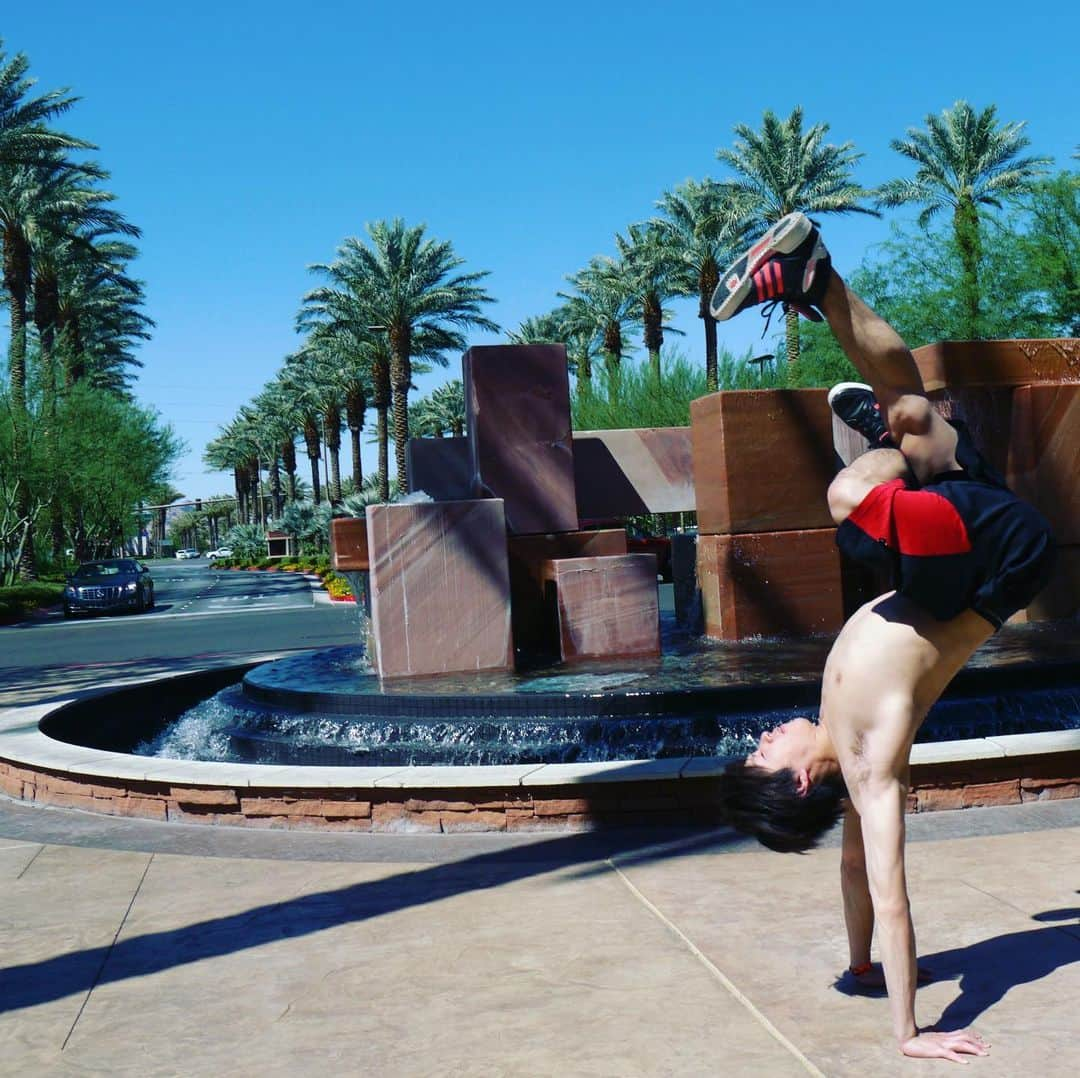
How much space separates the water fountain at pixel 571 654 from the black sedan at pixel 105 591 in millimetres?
19303

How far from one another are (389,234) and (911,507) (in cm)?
3864

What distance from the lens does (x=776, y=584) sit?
29.7ft

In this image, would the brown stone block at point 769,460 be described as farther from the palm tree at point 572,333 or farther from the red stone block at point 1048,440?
the palm tree at point 572,333


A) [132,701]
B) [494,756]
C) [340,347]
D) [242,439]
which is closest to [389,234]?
[340,347]

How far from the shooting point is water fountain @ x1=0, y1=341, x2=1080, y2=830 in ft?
17.9

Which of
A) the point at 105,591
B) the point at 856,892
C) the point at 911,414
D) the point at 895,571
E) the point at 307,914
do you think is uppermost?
the point at 911,414

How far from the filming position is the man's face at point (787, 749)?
3.06m

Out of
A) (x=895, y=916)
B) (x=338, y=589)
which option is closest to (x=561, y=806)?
(x=895, y=916)

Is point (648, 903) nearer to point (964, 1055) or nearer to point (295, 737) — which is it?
point (964, 1055)

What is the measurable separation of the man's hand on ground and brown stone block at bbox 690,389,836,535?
6.33 metres

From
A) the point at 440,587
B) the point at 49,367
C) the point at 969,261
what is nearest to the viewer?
the point at 440,587

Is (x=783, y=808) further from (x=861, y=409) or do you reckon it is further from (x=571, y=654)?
(x=571, y=654)

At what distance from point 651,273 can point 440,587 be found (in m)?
36.2

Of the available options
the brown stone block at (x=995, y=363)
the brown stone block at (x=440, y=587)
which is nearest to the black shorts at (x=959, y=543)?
the brown stone block at (x=440, y=587)
